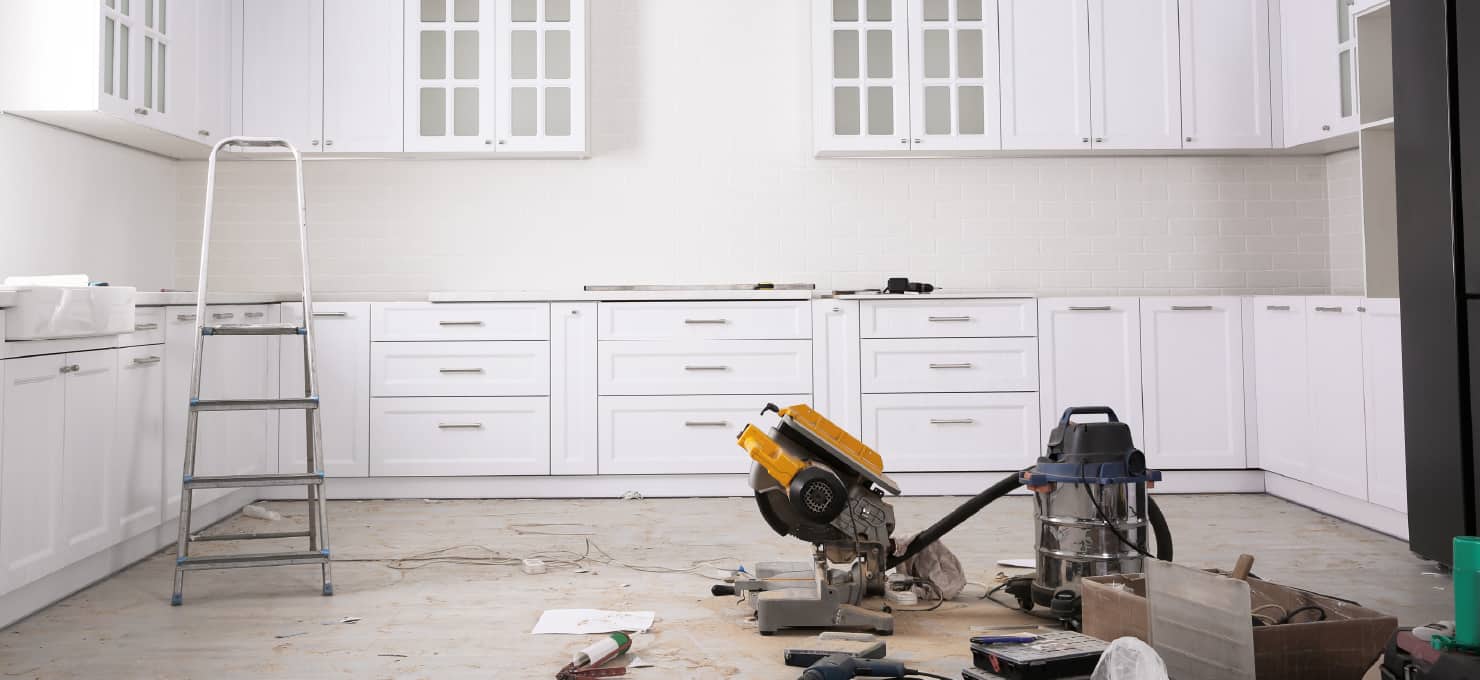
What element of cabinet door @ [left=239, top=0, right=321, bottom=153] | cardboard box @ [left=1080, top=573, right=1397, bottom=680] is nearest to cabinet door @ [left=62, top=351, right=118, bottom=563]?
cabinet door @ [left=239, top=0, right=321, bottom=153]

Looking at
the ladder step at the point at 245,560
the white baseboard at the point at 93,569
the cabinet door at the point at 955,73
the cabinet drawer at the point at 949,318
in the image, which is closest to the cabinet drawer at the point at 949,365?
the cabinet drawer at the point at 949,318

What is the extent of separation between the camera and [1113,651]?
6.07ft

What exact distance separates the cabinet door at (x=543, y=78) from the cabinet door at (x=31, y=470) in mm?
2391

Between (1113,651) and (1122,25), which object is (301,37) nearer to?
(1122,25)

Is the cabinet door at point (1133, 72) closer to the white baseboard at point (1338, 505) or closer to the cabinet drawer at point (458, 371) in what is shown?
the white baseboard at point (1338, 505)

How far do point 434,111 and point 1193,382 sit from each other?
3.67 meters

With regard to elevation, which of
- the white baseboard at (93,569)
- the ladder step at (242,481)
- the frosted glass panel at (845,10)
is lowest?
the white baseboard at (93,569)

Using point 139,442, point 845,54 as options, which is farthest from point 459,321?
point 845,54

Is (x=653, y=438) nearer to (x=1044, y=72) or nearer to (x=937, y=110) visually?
(x=937, y=110)

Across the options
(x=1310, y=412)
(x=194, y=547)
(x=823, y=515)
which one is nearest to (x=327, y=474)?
(x=194, y=547)

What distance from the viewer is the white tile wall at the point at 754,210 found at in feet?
17.0

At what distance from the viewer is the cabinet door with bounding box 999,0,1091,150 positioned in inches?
192

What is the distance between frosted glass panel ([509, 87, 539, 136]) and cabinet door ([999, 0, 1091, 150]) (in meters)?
2.20

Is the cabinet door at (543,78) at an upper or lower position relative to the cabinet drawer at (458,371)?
upper
